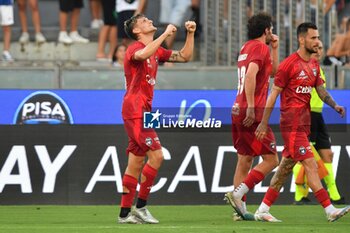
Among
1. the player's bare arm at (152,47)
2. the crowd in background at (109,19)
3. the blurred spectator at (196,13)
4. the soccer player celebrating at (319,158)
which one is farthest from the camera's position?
the blurred spectator at (196,13)

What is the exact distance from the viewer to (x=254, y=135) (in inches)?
522

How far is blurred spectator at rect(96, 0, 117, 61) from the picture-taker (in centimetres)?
2083

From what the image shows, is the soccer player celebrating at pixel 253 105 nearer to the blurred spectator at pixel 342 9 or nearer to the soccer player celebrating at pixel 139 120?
the soccer player celebrating at pixel 139 120

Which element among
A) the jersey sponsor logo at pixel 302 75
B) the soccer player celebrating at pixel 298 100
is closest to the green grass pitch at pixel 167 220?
the soccer player celebrating at pixel 298 100

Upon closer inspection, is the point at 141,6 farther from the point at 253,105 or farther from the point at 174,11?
the point at 253,105

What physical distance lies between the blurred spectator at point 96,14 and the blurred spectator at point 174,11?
1.28 m

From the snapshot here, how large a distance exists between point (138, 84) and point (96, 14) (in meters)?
9.43

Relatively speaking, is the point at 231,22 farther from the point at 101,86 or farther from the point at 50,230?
the point at 50,230

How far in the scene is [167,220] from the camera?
13.4m

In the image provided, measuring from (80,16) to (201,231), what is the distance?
11.7 m

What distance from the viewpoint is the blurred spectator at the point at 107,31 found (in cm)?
2083

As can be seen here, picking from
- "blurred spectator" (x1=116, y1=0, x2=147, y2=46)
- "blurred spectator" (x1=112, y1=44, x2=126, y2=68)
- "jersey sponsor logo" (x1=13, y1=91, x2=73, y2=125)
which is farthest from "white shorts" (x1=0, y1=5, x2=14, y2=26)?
"jersey sponsor logo" (x1=13, y1=91, x2=73, y2=125)

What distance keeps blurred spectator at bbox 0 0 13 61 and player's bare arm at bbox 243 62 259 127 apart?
8.30m

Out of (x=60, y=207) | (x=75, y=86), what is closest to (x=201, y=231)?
(x=60, y=207)
